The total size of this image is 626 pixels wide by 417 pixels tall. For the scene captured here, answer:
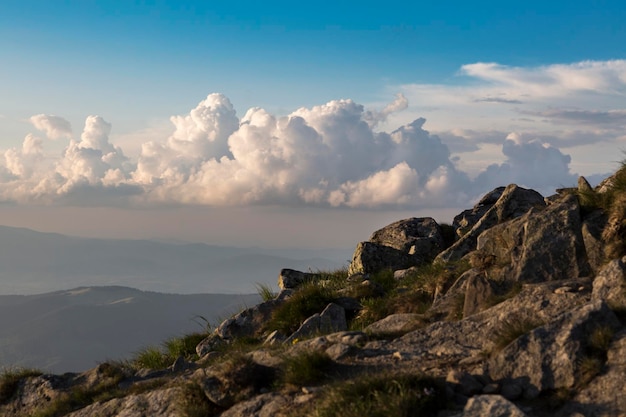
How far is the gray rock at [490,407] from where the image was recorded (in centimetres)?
1012

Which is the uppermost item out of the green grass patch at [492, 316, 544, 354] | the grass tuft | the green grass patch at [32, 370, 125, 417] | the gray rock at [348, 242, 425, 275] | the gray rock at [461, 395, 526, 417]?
the gray rock at [348, 242, 425, 275]

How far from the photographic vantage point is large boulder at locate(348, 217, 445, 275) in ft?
94.8

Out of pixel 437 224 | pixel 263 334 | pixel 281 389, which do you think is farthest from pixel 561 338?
pixel 437 224

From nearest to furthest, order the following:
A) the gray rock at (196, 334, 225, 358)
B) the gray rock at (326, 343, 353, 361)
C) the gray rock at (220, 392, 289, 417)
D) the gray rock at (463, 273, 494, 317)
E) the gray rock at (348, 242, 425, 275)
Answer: the gray rock at (220, 392, 289, 417), the gray rock at (326, 343, 353, 361), the gray rock at (463, 273, 494, 317), the gray rock at (196, 334, 225, 358), the gray rock at (348, 242, 425, 275)

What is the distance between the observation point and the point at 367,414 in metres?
10.4

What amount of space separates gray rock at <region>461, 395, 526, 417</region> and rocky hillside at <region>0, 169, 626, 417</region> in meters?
0.03

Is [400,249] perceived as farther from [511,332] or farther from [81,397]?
[511,332]

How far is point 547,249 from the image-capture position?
17859 millimetres

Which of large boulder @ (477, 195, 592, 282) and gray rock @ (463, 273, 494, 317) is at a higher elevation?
large boulder @ (477, 195, 592, 282)

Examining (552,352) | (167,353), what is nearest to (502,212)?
(167,353)

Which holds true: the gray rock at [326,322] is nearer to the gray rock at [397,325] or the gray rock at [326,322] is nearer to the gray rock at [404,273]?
the gray rock at [397,325]

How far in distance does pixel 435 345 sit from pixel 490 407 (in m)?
4.48

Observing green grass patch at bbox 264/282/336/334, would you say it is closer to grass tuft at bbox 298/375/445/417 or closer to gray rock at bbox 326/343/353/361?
gray rock at bbox 326/343/353/361

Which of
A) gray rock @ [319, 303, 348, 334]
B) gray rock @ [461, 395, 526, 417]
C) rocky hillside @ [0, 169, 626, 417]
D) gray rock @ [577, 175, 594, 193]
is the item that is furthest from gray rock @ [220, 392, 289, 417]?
gray rock @ [577, 175, 594, 193]
